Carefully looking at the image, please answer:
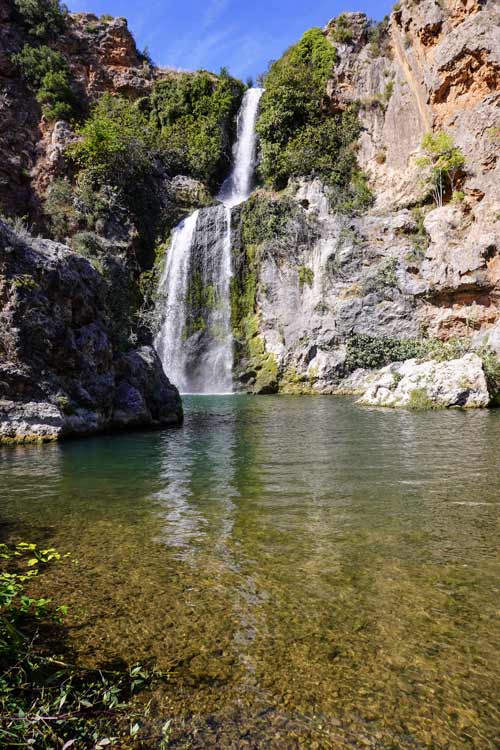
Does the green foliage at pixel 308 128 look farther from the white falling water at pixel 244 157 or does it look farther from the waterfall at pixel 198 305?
the waterfall at pixel 198 305

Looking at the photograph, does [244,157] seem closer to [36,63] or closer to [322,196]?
[322,196]

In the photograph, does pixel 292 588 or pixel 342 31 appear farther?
pixel 342 31

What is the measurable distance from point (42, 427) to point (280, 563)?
9149mm

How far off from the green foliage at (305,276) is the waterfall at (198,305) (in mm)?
4778

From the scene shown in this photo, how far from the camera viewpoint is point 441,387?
17562 mm

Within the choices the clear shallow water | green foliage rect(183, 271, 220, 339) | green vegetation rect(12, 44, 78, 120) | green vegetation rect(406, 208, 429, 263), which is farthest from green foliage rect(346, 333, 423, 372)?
green vegetation rect(12, 44, 78, 120)

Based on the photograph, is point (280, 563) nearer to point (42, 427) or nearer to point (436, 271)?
point (42, 427)

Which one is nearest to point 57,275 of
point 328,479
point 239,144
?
point 328,479

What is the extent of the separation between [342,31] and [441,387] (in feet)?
103

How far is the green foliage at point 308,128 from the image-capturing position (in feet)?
109

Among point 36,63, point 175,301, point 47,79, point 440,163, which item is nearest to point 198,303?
point 175,301

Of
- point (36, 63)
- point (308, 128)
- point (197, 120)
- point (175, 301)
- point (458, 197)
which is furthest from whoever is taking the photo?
point (197, 120)

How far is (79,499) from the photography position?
6.66 metres

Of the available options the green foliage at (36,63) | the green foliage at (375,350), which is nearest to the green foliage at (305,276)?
the green foliage at (375,350)
